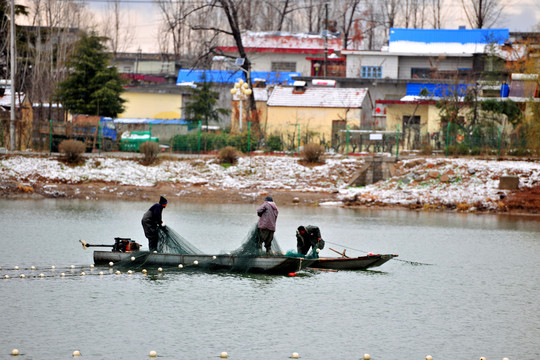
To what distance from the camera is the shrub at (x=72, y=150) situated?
44.0 metres

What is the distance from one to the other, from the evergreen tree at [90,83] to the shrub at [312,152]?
17192 millimetres

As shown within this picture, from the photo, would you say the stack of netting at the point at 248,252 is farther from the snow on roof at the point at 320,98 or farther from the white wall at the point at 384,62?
the white wall at the point at 384,62

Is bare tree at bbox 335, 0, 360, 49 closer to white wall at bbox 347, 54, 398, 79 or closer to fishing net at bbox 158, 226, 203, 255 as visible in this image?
white wall at bbox 347, 54, 398, 79

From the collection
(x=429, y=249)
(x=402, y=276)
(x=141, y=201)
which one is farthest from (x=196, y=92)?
(x=402, y=276)

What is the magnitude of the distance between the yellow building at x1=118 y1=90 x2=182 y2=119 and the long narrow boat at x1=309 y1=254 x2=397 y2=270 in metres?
52.2

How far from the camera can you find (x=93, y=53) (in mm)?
54812

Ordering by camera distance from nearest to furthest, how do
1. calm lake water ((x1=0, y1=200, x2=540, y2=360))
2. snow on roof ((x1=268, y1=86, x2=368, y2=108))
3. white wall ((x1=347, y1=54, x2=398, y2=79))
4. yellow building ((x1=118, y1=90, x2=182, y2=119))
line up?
calm lake water ((x1=0, y1=200, x2=540, y2=360)) → snow on roof ((x1=268, y1=86, x2=368, y2=108)) → white wall ((x1=347, y1=54, x2=398, y2=79)) → yellow building ((x1=118, y1=90, x2=182, y2=119))

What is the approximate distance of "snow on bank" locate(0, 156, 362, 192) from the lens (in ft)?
142

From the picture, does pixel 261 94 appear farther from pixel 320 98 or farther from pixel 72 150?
pixel 72 150

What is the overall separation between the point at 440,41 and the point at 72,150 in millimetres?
39507

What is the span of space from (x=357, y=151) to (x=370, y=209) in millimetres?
10176

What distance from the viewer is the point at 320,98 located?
5662 centimetres

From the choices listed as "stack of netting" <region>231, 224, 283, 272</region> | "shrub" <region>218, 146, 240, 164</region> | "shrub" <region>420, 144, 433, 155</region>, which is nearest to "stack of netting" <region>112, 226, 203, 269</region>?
"stack of netting" <region>231, 224, 283, 272</region>

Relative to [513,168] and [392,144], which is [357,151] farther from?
[513,168]
